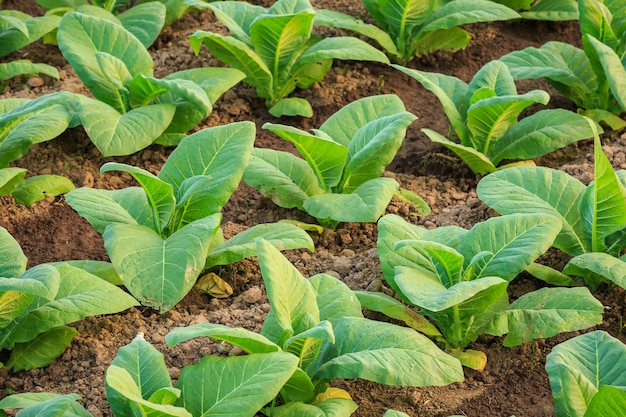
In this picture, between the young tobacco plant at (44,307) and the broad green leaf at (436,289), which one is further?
the young tobacco plant at (44,307)

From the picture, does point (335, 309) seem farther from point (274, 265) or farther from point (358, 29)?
point (358, 29)

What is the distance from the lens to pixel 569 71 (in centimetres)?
441

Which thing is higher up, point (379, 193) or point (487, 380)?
point (379, 193)

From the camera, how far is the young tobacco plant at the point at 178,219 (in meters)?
3.13

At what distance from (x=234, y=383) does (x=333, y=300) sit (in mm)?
544

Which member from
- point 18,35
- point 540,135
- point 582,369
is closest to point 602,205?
point 582,369

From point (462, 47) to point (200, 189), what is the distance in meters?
2.12

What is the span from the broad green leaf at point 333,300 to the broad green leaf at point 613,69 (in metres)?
1.66

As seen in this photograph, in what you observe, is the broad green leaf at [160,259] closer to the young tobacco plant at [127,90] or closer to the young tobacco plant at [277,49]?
the young tobacco plant at [127,90]

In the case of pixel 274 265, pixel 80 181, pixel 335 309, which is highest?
pixel 274 265

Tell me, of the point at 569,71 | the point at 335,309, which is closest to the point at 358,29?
the point at 569,71

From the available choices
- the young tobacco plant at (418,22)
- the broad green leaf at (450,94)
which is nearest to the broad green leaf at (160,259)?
the broad green leaf at (450,94)

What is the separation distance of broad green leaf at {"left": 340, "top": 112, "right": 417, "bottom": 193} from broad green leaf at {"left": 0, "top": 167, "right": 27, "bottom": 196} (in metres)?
1.30

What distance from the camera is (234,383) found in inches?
105
